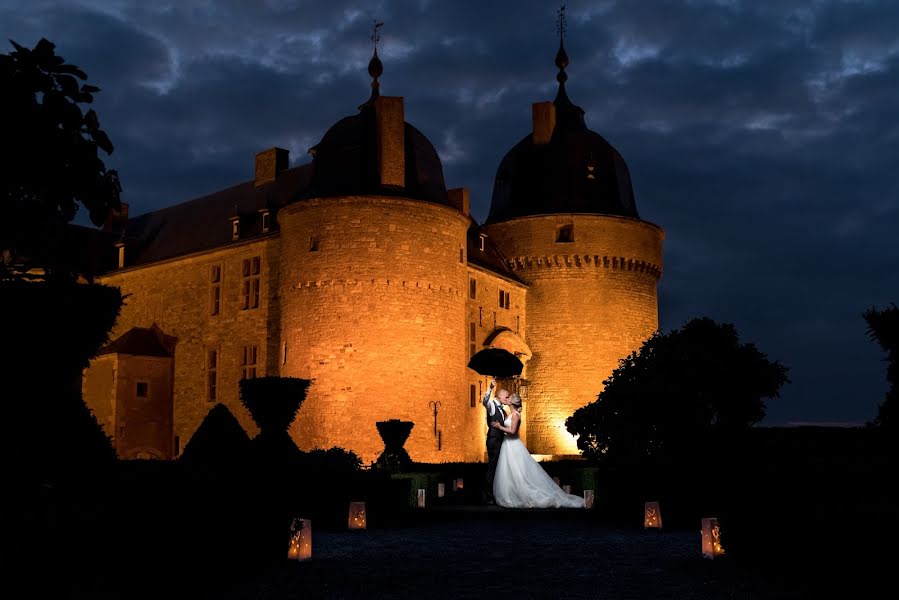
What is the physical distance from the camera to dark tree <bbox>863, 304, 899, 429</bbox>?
14664mm

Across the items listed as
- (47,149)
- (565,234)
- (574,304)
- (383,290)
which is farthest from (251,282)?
(47,149)

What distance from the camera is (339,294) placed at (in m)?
37.0

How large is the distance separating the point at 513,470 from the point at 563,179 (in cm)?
2896

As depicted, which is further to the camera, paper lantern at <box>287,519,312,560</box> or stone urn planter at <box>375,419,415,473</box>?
stone urn planter at <box>375,419,415,473</box>

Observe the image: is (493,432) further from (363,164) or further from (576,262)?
(576,262)

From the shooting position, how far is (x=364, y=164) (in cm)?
3925

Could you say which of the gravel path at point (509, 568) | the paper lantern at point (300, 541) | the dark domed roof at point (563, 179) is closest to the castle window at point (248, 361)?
the dark domed roof at point (563, 179)

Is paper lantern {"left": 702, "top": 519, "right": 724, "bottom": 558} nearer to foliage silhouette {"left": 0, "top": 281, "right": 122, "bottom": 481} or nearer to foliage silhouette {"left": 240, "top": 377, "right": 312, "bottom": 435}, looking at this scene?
foliage silhouette {"left": 0, "top": 281, "right": 122, "bottom": 481}

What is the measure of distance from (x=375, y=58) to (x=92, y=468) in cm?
3174

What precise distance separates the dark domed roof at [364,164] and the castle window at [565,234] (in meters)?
8.57

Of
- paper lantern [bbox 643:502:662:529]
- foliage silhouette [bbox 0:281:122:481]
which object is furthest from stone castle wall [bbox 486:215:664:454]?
foliage silhouette [bbox 0:281:122:481]

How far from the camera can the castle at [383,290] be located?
121 ft

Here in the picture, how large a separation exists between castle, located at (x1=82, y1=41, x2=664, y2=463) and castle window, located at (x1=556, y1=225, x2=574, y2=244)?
0.09m

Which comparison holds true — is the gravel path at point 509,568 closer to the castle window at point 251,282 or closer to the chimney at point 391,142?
the chimney at point 391,142
